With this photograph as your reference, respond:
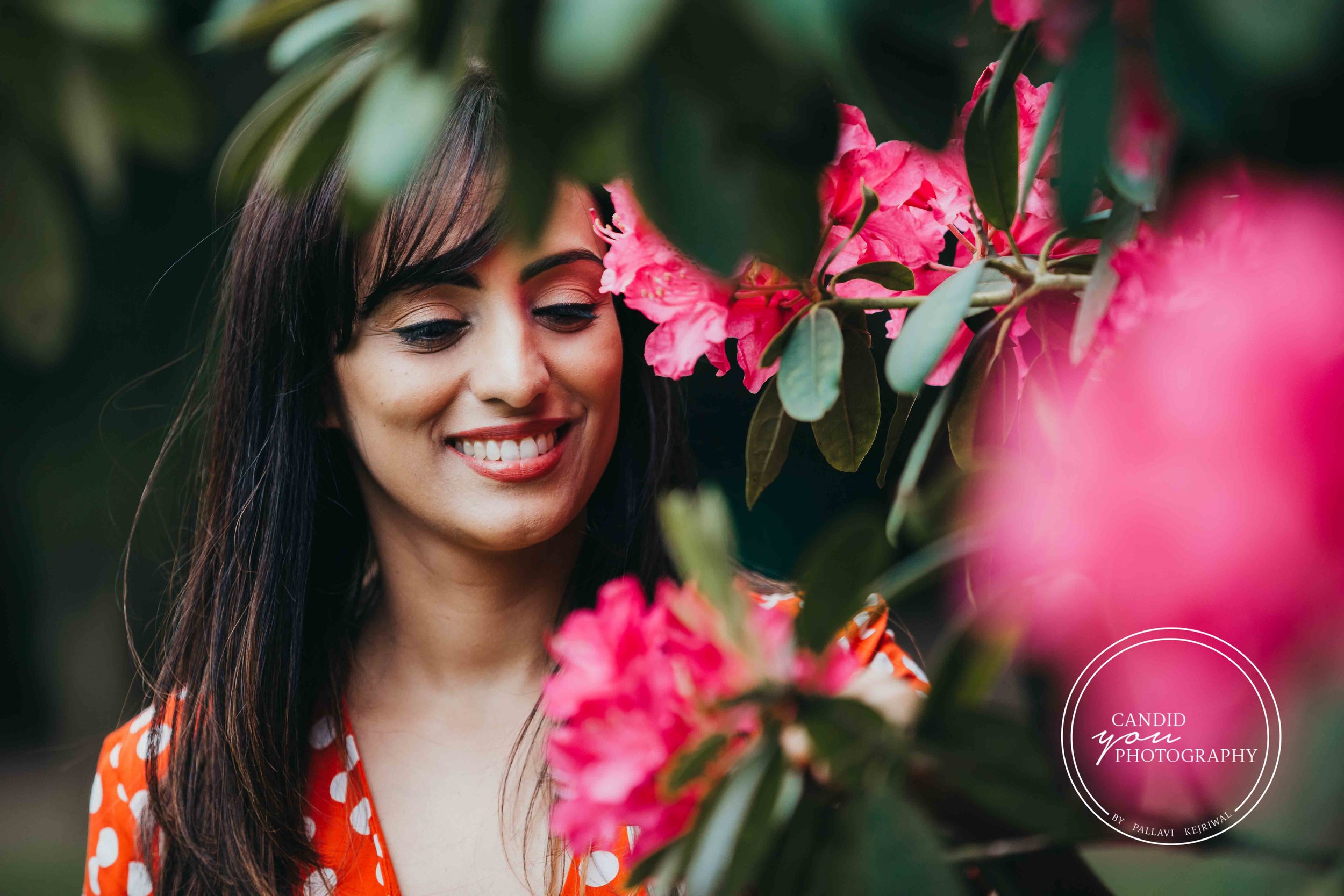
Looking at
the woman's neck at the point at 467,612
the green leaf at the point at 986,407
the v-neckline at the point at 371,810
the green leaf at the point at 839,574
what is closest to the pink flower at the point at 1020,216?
the green leaf at the point at 986,407

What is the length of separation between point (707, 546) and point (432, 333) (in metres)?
0.80

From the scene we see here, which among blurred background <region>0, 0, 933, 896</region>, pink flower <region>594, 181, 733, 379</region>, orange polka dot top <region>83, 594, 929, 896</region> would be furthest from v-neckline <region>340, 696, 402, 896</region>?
pink flower <region>594, 181, 733, 379</region>

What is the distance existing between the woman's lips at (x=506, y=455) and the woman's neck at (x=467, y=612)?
0.55ft

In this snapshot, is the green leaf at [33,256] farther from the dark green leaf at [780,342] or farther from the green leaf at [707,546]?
the dark green leaf at [780,342]

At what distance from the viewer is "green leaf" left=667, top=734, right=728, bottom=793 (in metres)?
0.34

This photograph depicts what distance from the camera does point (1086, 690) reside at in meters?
0.41

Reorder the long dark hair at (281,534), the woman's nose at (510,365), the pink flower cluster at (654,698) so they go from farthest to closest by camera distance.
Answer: the long dark hair at (281,534) → the woman's nose at (510,365) → the pink flower cluster at (654,698)

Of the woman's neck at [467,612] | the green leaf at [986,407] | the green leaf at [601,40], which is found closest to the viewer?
the green leaf at [601,40]

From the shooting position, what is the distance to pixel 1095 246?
0.57 meters

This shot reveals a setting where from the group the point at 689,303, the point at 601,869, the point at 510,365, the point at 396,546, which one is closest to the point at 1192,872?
the point at 689,303

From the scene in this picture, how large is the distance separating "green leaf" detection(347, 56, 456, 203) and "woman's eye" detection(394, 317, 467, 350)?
774mm

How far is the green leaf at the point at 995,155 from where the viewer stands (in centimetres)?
52

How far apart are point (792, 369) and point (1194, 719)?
26 cm

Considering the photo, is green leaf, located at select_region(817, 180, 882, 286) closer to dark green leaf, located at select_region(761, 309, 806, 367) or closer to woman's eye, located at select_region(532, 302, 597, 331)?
dark green leaf, located at select_region(761, 309, 806, 367)
